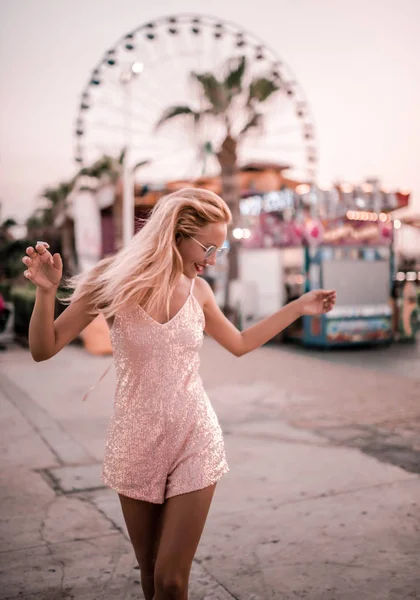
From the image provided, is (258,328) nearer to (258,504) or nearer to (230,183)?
(258,504)

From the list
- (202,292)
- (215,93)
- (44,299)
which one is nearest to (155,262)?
(202,292)

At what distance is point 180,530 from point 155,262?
35.2 inches

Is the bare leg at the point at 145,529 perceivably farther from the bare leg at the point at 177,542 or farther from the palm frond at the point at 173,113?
the palm frond at the point at 173,113

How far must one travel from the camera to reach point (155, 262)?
7.09 feet

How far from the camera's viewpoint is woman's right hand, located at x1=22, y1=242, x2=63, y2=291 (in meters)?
2.03

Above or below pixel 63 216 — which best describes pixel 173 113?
above

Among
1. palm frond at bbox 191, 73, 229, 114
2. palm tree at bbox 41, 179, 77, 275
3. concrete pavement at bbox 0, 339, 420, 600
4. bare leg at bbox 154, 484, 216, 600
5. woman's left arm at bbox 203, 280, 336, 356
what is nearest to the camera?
bare leg at bbox 154, 484, 216, 600

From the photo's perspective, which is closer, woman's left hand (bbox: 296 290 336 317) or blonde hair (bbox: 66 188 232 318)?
blonde hair (bbox: 66 188 232 318)

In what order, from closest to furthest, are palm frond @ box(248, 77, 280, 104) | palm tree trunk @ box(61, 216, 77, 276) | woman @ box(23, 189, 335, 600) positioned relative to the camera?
woman @ box(23, 189, 335, 600)
palm frond @ box(248, 77, 280, 104)
palm tree trunk @ box(61, 216, 77, 276)

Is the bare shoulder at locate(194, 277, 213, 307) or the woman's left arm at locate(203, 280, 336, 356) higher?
the bare shoulder at locate(194, 277, 213, 307)

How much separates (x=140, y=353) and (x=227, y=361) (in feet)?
31.6

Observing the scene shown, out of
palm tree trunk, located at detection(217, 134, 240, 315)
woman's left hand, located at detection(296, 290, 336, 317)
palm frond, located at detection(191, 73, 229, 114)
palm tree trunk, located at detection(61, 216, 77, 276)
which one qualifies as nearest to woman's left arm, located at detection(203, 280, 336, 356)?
woman's left hand, located at detection(296, 290, 336, 317)

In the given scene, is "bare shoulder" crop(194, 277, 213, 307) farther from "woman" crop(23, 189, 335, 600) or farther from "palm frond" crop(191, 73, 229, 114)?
"palm frond" crop(191, 73, 229, 114)

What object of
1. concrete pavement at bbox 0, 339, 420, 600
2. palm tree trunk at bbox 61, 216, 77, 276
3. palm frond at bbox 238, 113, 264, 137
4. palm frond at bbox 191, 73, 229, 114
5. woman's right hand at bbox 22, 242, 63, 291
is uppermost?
palm frond at bbox 191, 73, 229, 114
